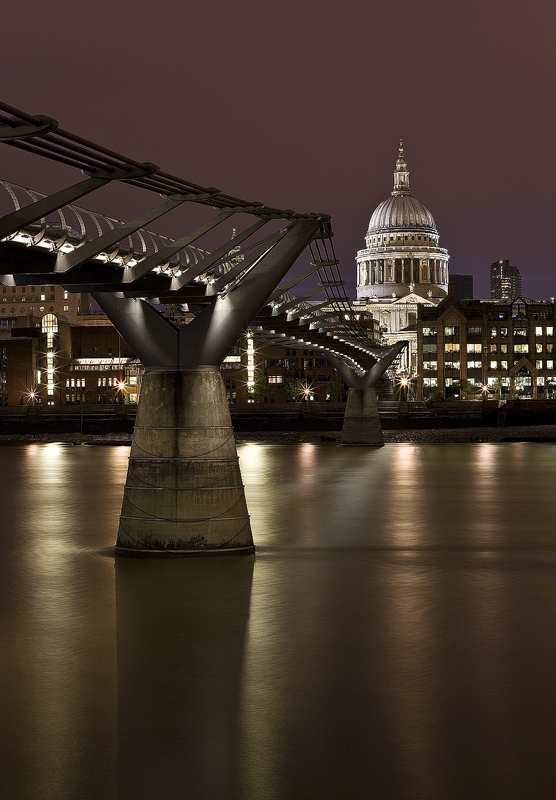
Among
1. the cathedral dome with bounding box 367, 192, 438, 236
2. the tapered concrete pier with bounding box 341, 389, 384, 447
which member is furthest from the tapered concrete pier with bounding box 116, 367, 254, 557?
the cathedral dome with bounding box 367, 192, 438, 236

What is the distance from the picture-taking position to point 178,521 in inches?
835

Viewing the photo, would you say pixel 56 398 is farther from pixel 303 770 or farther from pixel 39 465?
pixel 303 770

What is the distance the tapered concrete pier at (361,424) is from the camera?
2815 inches

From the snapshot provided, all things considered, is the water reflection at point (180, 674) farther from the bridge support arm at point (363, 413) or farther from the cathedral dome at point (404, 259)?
the cathedral dome at point (404, 259)

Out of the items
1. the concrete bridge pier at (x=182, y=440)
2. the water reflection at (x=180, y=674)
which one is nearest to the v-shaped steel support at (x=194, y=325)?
the concrete bridge pier at (x=182, y=440)

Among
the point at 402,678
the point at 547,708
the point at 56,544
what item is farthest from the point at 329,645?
the point at 56,544

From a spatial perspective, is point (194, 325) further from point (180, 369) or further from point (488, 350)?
point (488, 350)

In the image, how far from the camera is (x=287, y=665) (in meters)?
15.2

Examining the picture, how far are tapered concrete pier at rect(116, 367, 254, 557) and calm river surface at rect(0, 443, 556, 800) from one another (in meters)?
0.63

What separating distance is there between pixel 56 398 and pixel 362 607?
4505 inches

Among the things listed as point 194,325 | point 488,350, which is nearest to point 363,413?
point 194,325

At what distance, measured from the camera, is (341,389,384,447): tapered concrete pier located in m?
71.5

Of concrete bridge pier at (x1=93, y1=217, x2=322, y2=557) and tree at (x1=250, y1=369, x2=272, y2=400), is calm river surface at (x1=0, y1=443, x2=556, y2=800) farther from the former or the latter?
tree at (x1=250, y1=369, x2=272, y2=400)

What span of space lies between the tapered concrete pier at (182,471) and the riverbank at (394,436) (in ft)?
184
